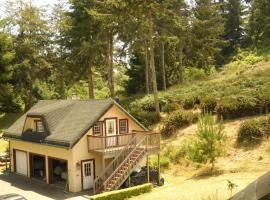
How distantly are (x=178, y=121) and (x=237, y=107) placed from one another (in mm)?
5487

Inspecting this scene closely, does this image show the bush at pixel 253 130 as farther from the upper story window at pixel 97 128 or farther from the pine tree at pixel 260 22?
the pine tree at pixel 260 22

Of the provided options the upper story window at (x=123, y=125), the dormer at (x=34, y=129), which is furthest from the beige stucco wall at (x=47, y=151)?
the upper story window at (x=123, y=125)

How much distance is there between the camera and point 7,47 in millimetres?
56625

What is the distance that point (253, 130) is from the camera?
104ft

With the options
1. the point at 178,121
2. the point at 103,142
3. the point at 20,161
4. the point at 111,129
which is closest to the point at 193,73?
the point at 178,121

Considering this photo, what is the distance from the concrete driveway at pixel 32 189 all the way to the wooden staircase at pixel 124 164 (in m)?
1.32

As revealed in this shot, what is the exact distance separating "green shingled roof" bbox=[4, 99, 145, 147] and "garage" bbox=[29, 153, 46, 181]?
2034mm

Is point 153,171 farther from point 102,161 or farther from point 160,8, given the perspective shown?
point 160,8

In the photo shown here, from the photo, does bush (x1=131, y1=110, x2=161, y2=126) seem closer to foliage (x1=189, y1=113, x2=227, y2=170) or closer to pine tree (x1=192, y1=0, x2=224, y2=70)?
foliage (x1=189, y1=113, x2=227, y2=170)

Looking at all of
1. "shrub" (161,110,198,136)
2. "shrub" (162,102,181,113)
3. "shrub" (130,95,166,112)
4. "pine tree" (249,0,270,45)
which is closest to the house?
"shrub" (161,110,198,136)

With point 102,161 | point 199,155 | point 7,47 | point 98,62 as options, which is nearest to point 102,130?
point 102,161

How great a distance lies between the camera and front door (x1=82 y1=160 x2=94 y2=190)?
2862 centimetres

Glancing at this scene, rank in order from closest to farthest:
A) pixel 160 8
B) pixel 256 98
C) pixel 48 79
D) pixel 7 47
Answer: pixel 256 98 → pixel 160 8 → pixel 7 47 → pixel 48 79

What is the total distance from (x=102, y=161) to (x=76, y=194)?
2.82 m
